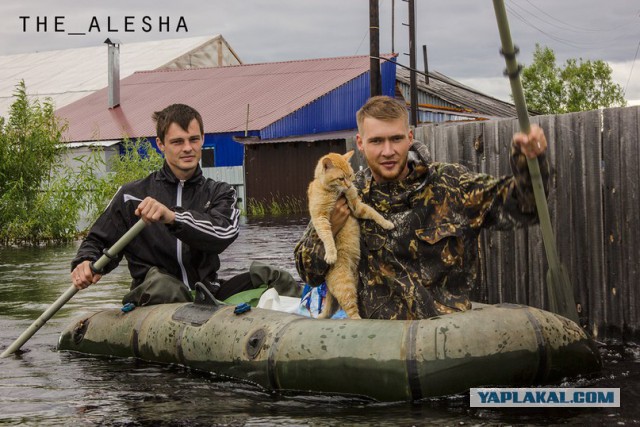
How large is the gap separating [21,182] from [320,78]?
17141mm

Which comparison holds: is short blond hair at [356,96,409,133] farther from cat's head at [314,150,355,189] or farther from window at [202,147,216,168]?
window at [202,147,216,168]

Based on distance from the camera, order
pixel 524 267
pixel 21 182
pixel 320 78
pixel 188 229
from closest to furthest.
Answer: pixel 188 229, pixel 524 267, pixel 21 182, pixel 320 78

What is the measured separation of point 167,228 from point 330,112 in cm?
2628

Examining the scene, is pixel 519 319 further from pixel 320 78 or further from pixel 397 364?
pixel 320 78

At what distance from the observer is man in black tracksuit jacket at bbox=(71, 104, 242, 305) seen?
24.6 ft

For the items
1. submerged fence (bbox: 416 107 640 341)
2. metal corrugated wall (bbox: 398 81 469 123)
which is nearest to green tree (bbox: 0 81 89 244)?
submerged fence (bbox: 416 107 640 341)

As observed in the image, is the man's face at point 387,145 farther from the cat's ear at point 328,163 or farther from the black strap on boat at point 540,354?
the black strap on boat at point 540,354

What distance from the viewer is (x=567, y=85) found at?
53750 millimetres

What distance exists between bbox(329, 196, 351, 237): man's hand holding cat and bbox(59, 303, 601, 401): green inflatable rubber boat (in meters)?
0.60

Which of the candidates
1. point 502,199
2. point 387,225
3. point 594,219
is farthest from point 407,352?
point 594,219

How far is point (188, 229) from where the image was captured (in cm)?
709

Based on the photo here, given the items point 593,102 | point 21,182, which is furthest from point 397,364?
point 593,102

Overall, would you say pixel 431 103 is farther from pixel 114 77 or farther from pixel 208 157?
pixel 114 77

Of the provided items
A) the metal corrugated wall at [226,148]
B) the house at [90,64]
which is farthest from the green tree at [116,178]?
the house at [90,64]
